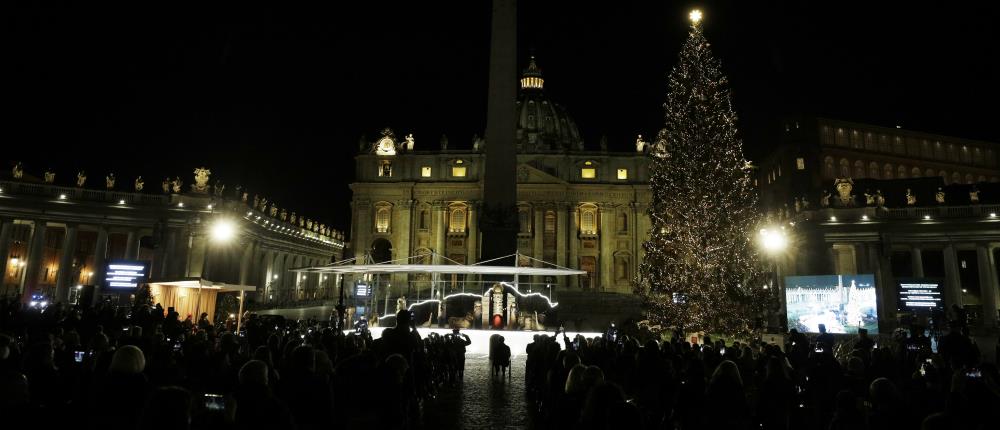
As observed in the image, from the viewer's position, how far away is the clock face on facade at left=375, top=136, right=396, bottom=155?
69438 millimetres

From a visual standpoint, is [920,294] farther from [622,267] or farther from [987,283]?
[622,267]

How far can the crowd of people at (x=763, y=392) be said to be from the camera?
4352mm

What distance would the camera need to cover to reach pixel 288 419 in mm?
3854

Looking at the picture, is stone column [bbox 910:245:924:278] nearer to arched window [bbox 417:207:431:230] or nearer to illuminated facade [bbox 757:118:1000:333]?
illuminated facade [bbox 757:118:1000:333]

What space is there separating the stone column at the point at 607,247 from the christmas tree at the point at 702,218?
46.8m

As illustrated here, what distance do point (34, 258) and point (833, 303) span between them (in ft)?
160

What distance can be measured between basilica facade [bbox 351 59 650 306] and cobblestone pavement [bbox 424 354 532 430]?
52027 millimetres

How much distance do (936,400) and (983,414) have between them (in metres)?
1.69

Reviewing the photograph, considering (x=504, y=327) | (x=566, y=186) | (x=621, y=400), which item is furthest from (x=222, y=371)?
(x=566, y=186)

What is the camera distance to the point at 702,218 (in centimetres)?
1791

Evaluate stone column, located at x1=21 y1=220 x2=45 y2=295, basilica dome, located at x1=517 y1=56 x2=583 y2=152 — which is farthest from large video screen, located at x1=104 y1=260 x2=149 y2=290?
basilica dome, located at x1=517 y1=56 x2=583 y2=152

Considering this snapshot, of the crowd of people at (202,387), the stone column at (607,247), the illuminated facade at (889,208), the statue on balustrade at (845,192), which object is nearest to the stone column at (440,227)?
the stone column at (607,247)

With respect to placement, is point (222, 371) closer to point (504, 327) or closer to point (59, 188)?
point (504, 327)

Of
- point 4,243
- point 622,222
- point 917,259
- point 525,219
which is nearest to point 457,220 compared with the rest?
point 525,219
